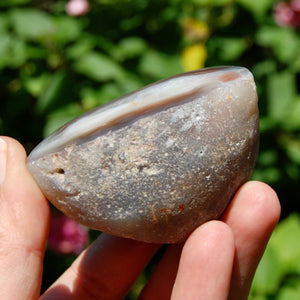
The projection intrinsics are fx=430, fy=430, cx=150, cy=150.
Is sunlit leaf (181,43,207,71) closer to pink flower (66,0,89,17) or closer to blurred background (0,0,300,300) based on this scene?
blurred background (0,0,300,300)

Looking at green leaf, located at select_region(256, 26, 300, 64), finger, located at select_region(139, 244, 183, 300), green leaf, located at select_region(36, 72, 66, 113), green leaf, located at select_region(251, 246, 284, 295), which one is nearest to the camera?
finger, located at select_region(139, 244, 183, 300)

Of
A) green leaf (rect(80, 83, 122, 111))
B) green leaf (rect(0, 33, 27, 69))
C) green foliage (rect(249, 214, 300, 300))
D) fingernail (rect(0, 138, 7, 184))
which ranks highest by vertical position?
fingernail (rect(0, 138, 7, 184))

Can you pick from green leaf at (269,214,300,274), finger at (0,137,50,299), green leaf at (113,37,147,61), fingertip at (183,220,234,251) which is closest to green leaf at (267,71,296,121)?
green leaf at (269,214,300,274)

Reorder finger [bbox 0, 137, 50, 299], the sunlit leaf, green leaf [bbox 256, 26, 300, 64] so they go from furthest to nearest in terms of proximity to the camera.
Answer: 1. the sunlit leaf
2. green leaf [bbox 256, 26, 300, 64]
3. finger [bbox 0, 137, 50, 299]

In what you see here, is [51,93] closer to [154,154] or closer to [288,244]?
[154,154]

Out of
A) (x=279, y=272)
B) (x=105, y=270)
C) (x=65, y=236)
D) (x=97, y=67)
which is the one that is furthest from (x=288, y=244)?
(x=97, y=67)

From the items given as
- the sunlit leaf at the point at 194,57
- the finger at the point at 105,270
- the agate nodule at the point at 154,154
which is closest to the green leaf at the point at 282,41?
the sunlit leaf at the point at 194,57

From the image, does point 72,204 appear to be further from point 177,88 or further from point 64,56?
point 64,56
